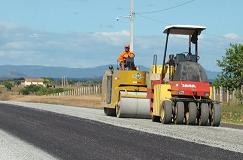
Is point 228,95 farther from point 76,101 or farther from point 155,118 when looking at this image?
point 155,118

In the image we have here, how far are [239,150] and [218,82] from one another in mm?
33183

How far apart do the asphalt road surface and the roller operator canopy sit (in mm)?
4538

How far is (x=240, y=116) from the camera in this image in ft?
88.4

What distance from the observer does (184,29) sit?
21156mm

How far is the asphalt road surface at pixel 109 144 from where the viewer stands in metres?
11.7

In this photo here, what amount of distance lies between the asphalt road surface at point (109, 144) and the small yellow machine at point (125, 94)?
232 inches

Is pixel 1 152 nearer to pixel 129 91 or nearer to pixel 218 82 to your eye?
pixel 129 91

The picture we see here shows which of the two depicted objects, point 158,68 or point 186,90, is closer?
point 186,90

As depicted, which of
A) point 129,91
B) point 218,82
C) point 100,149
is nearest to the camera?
point 100,149

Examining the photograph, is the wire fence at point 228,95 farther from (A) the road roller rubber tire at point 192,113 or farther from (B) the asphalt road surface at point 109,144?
(B) the asphalt road surface at point 109,144

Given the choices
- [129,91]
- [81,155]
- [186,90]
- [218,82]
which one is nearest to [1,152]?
[81,155]

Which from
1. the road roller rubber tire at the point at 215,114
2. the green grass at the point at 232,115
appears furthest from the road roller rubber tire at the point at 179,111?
the green grass at the point at 232,115

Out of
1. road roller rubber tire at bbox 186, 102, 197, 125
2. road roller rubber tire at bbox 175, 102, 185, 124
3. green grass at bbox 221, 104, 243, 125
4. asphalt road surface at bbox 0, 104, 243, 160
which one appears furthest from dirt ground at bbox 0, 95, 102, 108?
asphalt road surface at bbox 0, 104, 243, 160

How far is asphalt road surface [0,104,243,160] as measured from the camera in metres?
11.7
